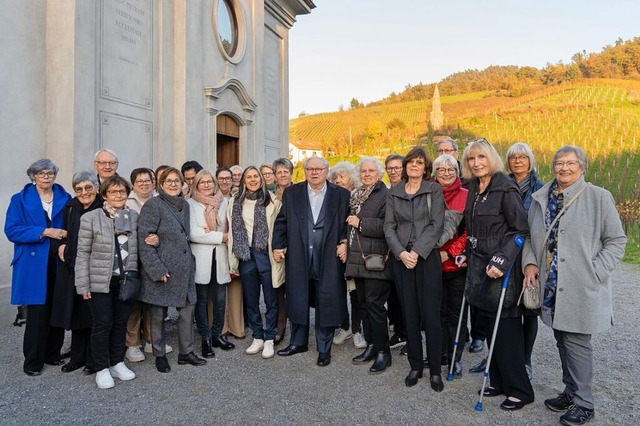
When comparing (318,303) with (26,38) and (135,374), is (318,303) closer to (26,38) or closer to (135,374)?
(135,374)

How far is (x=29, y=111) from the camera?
255 inches

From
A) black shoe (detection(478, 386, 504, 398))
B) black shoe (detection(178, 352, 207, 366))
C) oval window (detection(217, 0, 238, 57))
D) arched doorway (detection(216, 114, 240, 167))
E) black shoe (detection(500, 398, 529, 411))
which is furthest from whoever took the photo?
arched doorway (detection(216, 114, 240, 167))

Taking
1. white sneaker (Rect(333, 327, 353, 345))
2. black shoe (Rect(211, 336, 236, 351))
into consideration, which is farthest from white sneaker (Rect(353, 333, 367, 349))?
black shoe (Rect(211, 336, 236, 351))

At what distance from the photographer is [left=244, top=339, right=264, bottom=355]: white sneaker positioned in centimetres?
468

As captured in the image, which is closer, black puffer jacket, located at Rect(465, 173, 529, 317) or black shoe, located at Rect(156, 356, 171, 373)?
black puffer jacket, located at Rect(465, 173, 529, 317)

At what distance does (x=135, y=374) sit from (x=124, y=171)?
4.57m

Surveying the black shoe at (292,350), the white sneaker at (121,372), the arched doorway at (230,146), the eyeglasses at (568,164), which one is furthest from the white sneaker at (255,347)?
the arched doorway at (230,146)

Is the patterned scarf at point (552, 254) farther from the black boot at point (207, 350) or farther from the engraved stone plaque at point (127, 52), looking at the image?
the engraved stone plaque at point (127, 52)

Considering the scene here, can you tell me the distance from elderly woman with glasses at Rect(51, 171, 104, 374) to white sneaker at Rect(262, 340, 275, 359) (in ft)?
5.26

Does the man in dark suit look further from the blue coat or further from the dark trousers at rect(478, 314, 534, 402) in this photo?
the blue coat

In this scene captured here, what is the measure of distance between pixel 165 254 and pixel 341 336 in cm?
223

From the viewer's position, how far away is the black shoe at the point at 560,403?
3.40m

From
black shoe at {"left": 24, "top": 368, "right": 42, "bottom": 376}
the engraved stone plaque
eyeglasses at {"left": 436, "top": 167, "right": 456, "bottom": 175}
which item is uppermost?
the engraved stone plaque

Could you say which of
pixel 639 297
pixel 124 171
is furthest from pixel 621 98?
pixel 124 171
